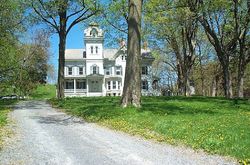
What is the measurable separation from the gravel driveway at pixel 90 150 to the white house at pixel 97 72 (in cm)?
5540

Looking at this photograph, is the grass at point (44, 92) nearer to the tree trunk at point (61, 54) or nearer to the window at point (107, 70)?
the window at point (107, 70)

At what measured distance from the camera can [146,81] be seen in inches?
2768

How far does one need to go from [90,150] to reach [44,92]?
222ft

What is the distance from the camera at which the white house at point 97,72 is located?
69.2 meters

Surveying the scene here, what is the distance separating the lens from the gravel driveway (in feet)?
29.7

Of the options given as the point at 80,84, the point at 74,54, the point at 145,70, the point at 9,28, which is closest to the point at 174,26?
the point at 9,28

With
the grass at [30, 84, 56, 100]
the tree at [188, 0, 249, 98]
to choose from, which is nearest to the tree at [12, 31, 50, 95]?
the grass at [30, 84, 56, 100]

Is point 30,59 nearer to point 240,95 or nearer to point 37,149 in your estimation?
point 240,95

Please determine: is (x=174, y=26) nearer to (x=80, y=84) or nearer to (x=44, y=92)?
(x=80, y=84)

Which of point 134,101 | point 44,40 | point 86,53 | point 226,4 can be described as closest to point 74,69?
point 86,53

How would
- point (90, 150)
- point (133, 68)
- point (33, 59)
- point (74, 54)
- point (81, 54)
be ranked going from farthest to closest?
point (74, 54)
point (81, 54)
point (33, 59)
point (133, 68)
point (90, 150)

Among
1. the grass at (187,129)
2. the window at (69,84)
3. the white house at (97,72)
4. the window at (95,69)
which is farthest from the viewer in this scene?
the window at (69,84)

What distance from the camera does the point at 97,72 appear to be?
69750 millimetres

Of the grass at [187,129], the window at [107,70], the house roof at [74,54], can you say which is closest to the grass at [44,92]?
the house roof at [74,54]
